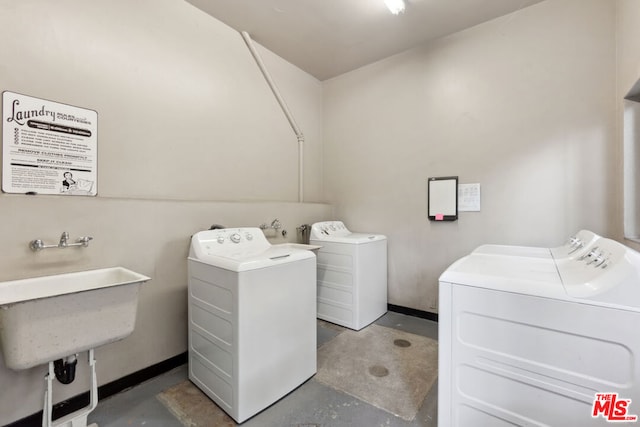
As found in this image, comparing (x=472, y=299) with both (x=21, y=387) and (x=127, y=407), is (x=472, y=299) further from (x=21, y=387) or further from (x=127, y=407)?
(x=21, y=387)

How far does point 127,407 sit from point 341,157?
9.99 feet

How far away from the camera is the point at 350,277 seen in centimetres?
266

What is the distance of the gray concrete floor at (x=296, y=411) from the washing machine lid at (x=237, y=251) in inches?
34.1

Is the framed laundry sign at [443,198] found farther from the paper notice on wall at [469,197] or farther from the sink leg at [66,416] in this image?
the sink leg at [66,416]

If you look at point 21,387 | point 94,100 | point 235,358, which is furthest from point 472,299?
point 94,100

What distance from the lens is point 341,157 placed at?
350 centimetres

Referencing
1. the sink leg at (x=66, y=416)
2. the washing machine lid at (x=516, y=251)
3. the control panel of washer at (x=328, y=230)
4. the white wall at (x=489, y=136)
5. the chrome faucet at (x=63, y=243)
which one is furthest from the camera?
the control panel of washer at (x=328, y=230)

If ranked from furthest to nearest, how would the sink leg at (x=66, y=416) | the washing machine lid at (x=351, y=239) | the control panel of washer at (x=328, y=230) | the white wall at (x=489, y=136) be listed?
the control panel of washer at (x=328, y=230), the washing machine lid at (x=351, y=239), the white wall at (x=489, y=136), the sink leg at (x=66, y=416)

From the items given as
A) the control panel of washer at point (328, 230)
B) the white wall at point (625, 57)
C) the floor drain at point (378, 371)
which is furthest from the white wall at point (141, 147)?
the white wall at point (625, 57)

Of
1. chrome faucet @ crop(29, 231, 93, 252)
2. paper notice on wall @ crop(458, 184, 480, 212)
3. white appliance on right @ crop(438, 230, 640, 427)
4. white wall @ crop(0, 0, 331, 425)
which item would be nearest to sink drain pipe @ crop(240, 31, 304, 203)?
white wall @ crop(0, 0, 331, 425)

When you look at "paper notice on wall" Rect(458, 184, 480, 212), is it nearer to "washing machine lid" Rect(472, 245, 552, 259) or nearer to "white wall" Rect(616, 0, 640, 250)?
"washing machine lid" Rect(472, 245, 552, 259)

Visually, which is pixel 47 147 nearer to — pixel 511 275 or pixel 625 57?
pixel 511 275

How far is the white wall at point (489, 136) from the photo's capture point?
2076 millimetres

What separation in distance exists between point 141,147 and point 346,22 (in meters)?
2.08
